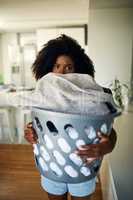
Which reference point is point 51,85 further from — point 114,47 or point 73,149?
point 114,47

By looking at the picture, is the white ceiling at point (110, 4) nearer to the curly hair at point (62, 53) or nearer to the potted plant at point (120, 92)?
the potted plant at point (120, 92)

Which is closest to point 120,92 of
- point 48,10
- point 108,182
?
point 108,182

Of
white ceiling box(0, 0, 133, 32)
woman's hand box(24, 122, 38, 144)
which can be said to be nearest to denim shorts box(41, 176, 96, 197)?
woman's hand box(24, 122, 38, 144)

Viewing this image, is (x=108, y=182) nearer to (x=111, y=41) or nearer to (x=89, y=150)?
(x=89, y=150)

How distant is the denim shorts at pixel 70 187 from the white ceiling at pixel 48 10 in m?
2.25

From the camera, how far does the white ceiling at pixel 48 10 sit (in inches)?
111

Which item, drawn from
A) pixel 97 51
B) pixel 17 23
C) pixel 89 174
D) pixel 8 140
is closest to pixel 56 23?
pixel 17 23

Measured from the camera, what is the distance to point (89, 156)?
0.69m

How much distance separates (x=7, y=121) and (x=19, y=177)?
1289 mm

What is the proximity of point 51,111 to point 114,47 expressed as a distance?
254 cm

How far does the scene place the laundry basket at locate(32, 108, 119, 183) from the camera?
0.67 metres

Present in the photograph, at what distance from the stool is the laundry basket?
2.59 metres

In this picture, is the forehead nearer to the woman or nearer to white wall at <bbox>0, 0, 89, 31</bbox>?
the woman

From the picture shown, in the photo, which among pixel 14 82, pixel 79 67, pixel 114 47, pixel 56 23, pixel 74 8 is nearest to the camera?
pixel 79 67
